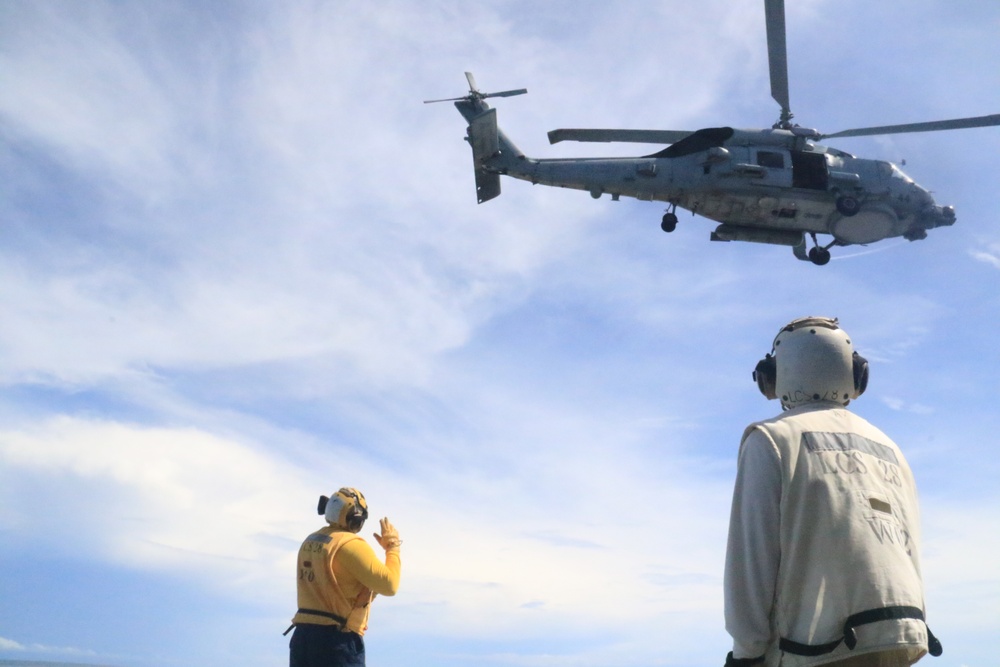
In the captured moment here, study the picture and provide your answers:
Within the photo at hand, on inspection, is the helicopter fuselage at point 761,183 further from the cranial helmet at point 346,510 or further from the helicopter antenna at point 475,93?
the cranial helmet at point 346,510

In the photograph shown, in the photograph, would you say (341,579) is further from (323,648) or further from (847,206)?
(847,206)

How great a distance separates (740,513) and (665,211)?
783 inches

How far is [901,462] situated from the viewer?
3482mm

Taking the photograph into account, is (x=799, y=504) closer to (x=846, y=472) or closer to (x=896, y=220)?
(x=846, y=472)

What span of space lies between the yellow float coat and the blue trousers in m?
0.05

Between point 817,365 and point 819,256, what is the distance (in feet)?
71.5

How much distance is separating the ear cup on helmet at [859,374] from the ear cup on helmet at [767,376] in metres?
0.35

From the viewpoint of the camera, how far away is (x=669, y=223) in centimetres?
2244

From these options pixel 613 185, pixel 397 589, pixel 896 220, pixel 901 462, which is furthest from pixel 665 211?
pixel 901 462

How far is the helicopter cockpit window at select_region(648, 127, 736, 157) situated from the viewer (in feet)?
70.7

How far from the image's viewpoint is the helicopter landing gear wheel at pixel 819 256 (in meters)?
23.5

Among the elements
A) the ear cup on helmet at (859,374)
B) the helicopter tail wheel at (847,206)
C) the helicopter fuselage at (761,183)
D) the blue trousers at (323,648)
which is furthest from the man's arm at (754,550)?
the helicopter tail wheel at (847,206)

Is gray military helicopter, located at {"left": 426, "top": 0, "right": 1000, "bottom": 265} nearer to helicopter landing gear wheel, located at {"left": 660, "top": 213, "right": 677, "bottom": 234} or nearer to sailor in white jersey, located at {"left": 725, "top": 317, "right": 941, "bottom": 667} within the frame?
helicopter landing gear wheel, located at {"left": 660, "top": 213, "right": 677, "bottom": 234}

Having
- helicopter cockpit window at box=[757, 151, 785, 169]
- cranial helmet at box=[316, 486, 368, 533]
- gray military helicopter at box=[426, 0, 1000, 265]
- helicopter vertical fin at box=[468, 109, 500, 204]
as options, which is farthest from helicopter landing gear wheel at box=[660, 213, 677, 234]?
cranial helmet at box=[316, 486, 368, 533]
